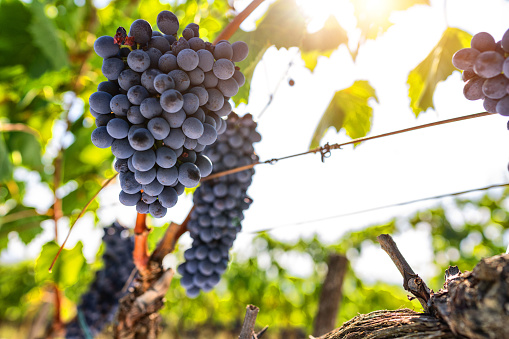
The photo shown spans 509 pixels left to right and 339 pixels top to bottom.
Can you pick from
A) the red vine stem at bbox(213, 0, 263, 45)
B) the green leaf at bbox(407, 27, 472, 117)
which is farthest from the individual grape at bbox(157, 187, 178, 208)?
the green leaf at bbox(407, 27, 472, 117)

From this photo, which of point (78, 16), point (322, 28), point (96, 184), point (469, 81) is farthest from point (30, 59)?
point (469, 81)

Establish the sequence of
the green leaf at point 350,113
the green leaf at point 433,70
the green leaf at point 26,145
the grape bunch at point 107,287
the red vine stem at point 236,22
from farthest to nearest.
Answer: the green leaf at point 26,145 → the grape bunch at point 107,287 → the green leaf at point 350,113 → the green leaf at point 433,70 → the red vine stem at point 236,22

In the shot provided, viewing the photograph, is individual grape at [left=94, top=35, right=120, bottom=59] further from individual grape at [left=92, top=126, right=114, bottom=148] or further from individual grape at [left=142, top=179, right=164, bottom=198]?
individual grape at [left=142, top=179, right=164, bottom=198]

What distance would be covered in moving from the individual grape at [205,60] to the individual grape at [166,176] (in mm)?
196

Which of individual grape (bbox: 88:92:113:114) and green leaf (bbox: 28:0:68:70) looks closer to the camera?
individual grape (bbox: 88:92:113:114)

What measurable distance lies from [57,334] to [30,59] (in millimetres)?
1601

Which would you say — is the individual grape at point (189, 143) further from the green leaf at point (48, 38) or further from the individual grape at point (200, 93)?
the green leaf at point (48, 38)

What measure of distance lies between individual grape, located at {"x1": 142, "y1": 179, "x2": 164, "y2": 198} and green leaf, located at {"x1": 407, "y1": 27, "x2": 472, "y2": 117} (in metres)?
1.01

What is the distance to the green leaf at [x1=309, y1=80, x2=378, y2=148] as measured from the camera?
1253mm

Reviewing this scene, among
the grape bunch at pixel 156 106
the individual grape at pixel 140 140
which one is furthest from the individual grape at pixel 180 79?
the individual grape at pixel 140 140

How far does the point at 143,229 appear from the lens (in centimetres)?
93

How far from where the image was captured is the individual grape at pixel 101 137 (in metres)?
0.59

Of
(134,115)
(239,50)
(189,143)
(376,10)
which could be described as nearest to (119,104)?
(134,115)

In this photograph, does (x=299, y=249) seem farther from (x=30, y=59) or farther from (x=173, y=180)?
(x=173, y=180)
